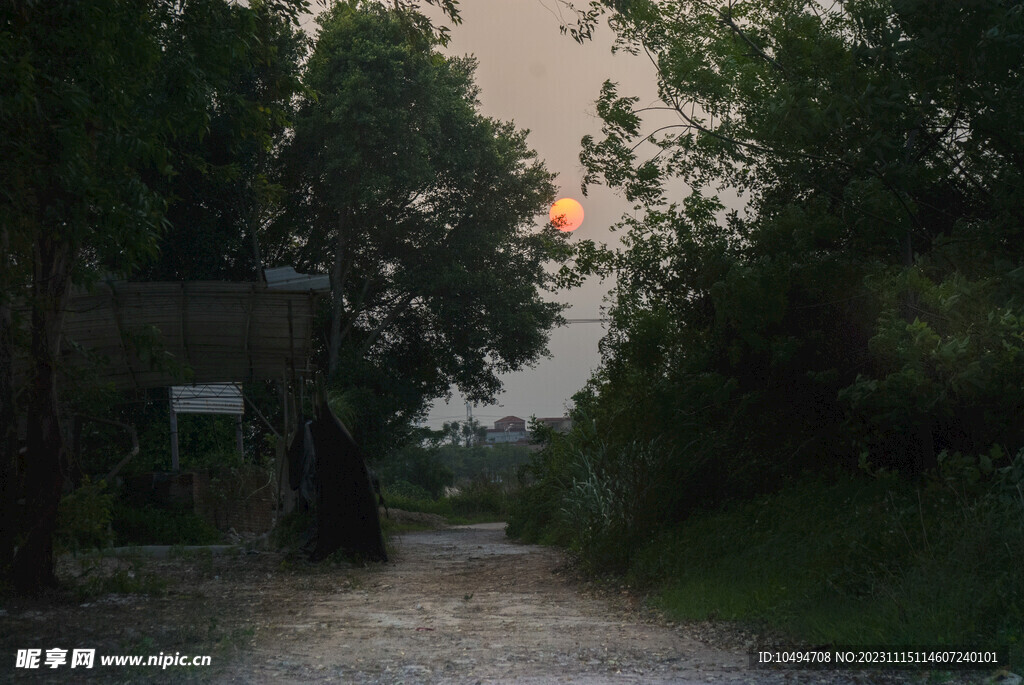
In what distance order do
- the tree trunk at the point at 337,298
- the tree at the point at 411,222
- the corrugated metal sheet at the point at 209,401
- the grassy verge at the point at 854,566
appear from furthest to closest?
the tree trunk at the point at 337,298 < the tree at the point at 411,222 < the corrugated metal sheet at the point at 209,401 < the grassy verge at the point at 854,566

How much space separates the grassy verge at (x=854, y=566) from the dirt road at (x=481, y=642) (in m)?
0.65

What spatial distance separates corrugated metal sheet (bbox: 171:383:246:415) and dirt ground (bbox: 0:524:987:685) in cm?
928

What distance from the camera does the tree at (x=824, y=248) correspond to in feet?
26.7

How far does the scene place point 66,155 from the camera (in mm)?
6941

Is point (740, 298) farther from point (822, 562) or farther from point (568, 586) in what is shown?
point (568, 586)

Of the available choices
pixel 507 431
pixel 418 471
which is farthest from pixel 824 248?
pixel 507 431

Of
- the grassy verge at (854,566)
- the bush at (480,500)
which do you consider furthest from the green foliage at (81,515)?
the bush at (480,500)

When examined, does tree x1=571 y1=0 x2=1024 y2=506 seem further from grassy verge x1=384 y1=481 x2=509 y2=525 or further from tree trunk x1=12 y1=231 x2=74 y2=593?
grassy verge x1=384 y1=481 x2=509 y2=525

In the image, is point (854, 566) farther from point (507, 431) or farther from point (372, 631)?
point (507, 431)

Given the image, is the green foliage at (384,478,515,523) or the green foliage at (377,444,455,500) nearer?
the green foliage at (384,478,515,523)

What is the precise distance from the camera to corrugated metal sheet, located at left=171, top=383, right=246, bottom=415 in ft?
69.5

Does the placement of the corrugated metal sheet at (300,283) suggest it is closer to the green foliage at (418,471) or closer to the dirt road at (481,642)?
the dirt road at (481,642)

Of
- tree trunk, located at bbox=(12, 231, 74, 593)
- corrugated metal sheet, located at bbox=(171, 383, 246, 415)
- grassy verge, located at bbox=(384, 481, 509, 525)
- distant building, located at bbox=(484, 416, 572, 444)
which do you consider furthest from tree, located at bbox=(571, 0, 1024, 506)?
distant building, located at bbox=(484, 416, 572, 444)

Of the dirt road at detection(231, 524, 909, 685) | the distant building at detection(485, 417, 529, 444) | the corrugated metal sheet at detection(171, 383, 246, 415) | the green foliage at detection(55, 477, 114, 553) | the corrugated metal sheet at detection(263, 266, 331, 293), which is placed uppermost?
the distant building at detection(485, 417, 529, 444)
